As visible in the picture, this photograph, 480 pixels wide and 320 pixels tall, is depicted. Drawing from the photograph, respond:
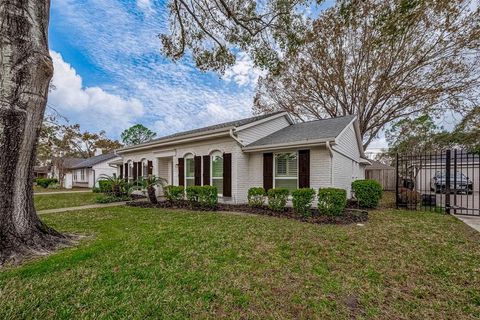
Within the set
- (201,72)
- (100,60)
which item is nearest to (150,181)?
(201,72)

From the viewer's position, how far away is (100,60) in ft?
35.4

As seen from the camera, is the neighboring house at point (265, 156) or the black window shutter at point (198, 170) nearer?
the neighboring house at point (265, 156)

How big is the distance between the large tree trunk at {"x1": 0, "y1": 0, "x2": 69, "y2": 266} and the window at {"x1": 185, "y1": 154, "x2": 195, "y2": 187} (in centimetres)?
727

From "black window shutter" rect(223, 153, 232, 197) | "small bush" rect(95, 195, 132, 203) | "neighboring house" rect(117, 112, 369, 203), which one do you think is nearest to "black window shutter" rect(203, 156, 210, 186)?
"neighboring house" rect(117, 112, 369, 203)

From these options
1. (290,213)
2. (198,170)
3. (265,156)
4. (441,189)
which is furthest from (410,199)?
(198,170)

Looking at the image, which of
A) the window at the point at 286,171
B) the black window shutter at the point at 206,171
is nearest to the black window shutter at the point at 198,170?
the black window shutter at the point at 206,171

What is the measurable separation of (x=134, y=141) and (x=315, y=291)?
155 ft

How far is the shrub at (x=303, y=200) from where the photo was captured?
741cm

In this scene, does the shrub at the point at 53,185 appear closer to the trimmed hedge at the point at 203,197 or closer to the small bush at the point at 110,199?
the small bush at the point at 110,199

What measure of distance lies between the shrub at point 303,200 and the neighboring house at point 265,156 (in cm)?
117

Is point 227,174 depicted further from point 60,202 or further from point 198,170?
point 60,202

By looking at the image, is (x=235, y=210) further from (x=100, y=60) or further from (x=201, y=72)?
(x=100, y=60)

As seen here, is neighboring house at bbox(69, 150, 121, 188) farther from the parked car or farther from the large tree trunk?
the parked car

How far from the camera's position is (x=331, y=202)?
277 inches
